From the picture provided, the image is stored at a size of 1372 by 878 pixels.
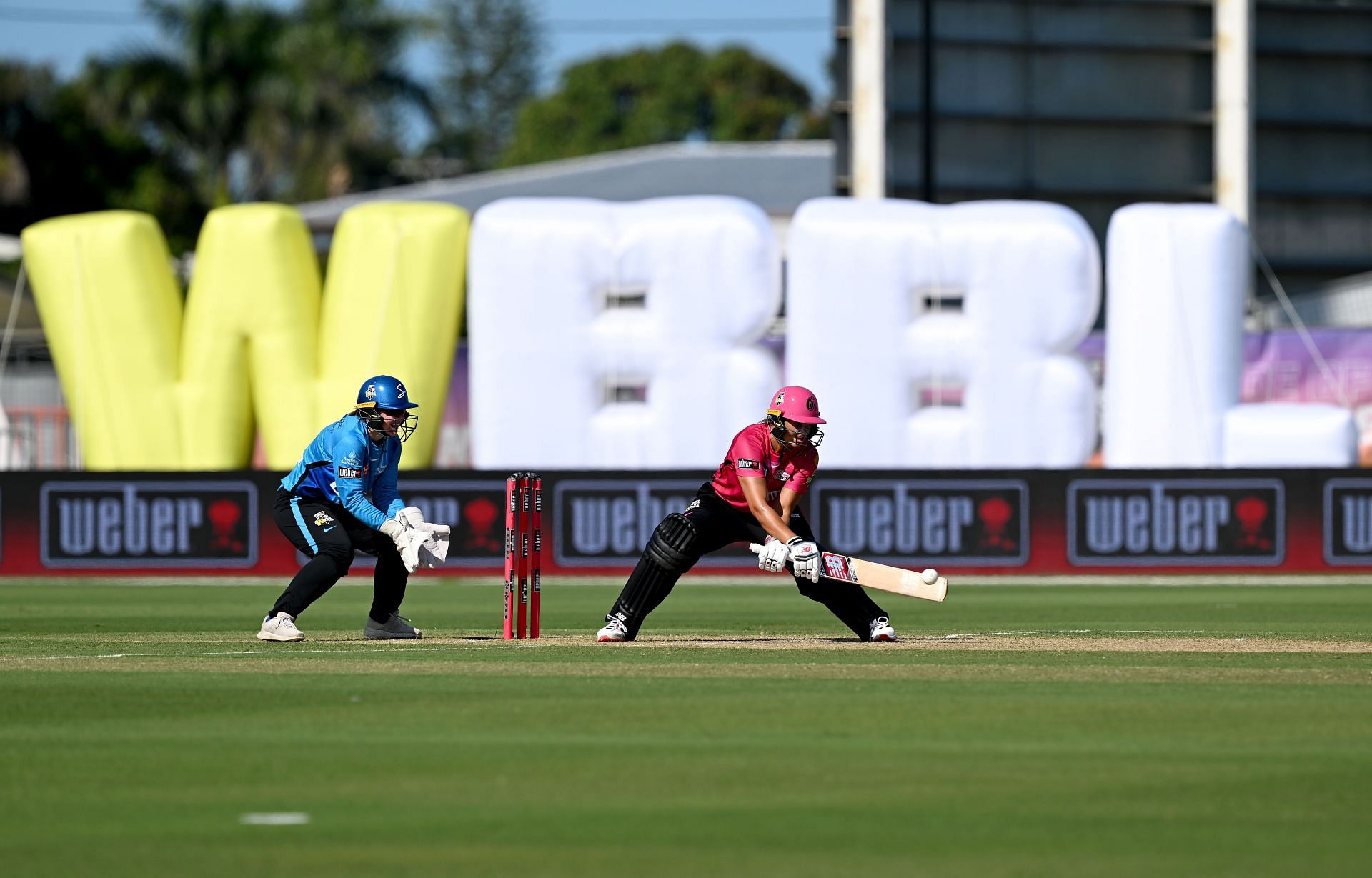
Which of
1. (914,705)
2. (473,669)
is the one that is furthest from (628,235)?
(914,705)

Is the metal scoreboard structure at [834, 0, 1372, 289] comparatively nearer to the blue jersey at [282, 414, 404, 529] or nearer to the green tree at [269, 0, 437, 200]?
the blue jersey at [282, 414, 404, 529]

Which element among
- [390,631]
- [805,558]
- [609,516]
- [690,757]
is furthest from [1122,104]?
[690,757]

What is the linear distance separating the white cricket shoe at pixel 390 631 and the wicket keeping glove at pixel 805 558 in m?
2.92

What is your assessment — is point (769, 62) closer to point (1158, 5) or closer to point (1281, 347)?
point (1158, 5)

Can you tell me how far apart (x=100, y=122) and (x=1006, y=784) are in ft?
202

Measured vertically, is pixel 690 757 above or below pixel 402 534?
below

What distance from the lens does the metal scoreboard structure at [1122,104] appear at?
116 ft

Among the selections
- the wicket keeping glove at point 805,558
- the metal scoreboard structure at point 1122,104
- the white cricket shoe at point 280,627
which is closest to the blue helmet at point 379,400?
the white cricket shoe at point 280,627

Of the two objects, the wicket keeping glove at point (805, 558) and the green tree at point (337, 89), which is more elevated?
the green tree at point (337, 89)

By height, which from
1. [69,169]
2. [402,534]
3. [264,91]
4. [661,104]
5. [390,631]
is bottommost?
[390,631]

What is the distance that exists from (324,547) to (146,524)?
13445mm

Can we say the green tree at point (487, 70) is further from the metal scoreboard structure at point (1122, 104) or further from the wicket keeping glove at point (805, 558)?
the wicket keeping glove at point (805, 558)

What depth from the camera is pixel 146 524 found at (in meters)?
25.9

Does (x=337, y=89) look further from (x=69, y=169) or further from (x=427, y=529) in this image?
(x=427, y=529)
